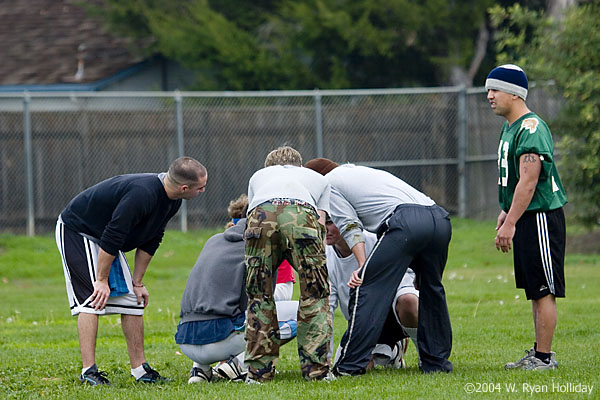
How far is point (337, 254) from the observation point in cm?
718

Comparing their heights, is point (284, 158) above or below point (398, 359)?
above

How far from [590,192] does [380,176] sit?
28.1 feet

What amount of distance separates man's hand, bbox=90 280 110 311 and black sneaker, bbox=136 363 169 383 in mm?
576

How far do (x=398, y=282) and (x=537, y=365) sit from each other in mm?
1104

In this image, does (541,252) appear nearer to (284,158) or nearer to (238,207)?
(284,158)

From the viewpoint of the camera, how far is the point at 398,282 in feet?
20.8

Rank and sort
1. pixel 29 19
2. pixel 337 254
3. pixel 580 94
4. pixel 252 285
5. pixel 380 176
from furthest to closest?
pixel 29 19
pixel 580 94
pixel 337 254
pixel 380 176
pixel 252 285

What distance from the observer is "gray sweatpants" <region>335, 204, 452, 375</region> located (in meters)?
6.26

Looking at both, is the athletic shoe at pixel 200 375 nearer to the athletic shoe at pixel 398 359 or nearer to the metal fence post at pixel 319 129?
the athletic shoe at pixel 398 359

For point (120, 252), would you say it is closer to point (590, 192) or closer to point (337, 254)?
point (337, 254)

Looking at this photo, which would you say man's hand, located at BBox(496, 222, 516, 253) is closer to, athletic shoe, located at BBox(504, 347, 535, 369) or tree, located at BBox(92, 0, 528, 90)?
athletic shoe, located at BBox(504, 347, 535, 369)

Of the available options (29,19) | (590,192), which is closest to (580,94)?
(590,192)

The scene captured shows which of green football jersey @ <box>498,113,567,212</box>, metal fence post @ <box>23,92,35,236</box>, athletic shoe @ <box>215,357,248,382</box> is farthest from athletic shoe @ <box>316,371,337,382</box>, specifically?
metal fence post @ <box>23,92,35,236</box>

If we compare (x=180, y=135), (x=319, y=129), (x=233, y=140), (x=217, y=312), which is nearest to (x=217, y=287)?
(x=217, y=312)
